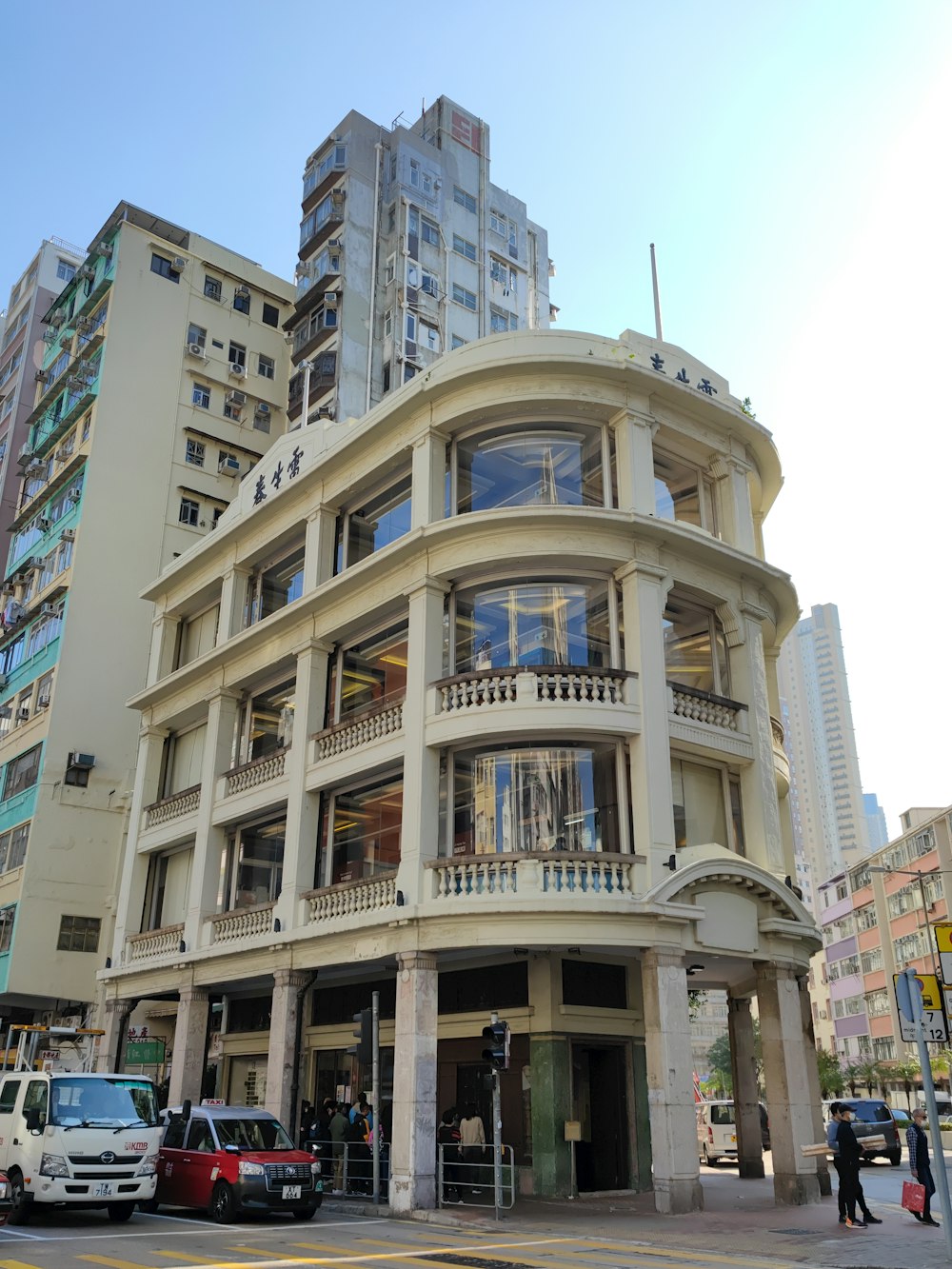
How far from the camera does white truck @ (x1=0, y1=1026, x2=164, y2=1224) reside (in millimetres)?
15719

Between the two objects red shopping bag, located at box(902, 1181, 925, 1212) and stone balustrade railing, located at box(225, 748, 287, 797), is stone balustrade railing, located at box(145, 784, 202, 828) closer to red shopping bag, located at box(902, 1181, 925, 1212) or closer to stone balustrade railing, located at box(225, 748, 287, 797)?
stone balustrade railing, located at box(225, 748, 287, 797)

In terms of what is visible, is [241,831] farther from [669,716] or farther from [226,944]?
[669,716]

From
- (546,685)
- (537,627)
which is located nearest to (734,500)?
(537,627)

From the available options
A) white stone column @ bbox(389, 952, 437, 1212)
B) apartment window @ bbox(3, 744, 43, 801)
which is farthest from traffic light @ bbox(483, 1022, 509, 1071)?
apartment window @ bbox(3, 744, 43, 801)

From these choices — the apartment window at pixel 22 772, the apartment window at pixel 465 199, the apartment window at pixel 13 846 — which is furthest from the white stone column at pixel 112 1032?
the apartment window at pixel 465 199

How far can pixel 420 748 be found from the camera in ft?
70.9

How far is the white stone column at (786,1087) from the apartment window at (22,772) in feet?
81.4

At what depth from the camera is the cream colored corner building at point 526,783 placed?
19.9m

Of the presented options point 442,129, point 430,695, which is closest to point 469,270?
point 442,129

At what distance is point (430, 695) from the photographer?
2192 centimetres

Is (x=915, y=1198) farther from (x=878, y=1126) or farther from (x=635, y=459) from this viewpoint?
(x=878, y=1126)

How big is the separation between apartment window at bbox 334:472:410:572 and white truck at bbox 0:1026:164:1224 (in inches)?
504

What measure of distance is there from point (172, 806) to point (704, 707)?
1544 centimetres

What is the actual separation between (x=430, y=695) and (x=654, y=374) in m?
8.09
